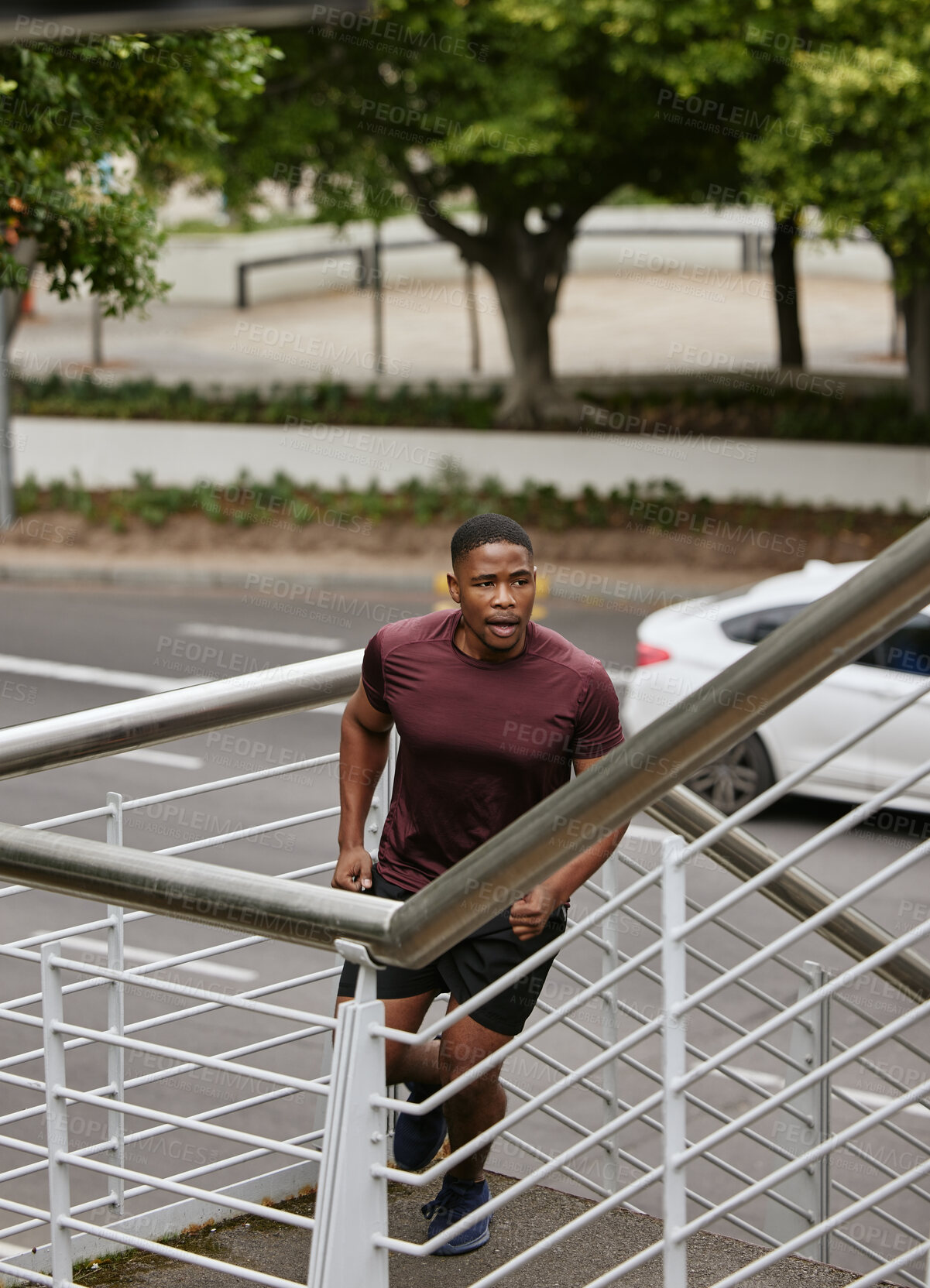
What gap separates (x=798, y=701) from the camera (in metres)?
9.47

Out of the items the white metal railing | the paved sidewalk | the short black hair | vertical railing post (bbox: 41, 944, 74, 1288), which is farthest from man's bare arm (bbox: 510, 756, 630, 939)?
the paved sidewalk

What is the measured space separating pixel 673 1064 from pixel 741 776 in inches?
316

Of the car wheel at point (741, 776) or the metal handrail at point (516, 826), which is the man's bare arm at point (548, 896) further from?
the car wheel at point (741, 776)

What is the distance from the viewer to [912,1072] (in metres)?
7.30

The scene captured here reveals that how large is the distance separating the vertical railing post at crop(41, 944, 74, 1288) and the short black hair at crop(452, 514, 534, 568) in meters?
1.23

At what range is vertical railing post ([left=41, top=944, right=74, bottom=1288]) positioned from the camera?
305 cm

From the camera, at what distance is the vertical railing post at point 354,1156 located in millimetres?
2730

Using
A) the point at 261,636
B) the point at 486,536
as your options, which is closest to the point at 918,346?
the point at 261,636

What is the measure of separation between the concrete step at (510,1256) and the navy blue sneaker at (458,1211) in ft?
0.09

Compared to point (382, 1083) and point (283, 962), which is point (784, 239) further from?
point (382, 1083)

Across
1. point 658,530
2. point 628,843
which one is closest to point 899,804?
point 628,843

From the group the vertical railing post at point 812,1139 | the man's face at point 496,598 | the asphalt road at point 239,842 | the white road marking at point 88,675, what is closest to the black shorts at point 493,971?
the man's face at point 496,598

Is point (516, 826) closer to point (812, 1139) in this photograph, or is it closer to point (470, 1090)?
point (470, 1090)

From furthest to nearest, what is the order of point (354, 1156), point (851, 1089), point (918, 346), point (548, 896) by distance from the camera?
point (918, 346)
point (851, 1089)
point (548, 896)
point (354, 1156)
